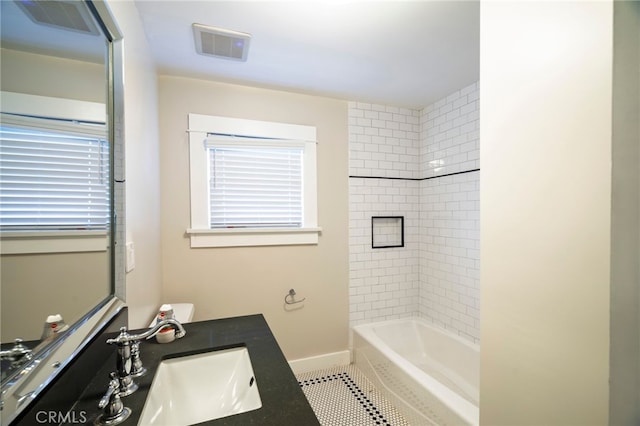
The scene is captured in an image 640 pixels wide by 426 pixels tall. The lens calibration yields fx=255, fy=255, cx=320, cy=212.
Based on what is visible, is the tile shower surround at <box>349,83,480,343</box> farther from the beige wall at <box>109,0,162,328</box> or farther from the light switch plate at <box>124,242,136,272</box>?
the light switch plate at <box>124,242,136,272</box>

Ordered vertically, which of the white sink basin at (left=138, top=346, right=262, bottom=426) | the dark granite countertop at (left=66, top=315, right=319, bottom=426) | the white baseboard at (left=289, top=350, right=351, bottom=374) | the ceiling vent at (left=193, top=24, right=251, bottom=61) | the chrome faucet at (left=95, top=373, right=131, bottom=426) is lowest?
the white baseboard at (left=289, top=350, right=351, bottom=374)

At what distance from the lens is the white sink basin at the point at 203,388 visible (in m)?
0.92

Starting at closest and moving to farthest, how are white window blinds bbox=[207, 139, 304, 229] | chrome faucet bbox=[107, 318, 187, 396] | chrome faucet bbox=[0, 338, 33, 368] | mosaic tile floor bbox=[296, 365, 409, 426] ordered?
chrome faucet bbox=[0, 338, 33, 368] → chrome faucet bbox=[107, 318, 187, 396] → mosaic tile floor bbox=[296, 365, 409, 426] → white window blinds bbox=[207, 139, 304, 229]

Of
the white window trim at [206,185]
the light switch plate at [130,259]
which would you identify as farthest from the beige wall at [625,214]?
the white window trim at [206,185]

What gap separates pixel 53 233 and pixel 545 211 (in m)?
1.40

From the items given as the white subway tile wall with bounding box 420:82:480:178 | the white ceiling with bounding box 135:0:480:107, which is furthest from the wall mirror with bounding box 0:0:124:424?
the white subway tile wall with bounding box 420:82:480:178

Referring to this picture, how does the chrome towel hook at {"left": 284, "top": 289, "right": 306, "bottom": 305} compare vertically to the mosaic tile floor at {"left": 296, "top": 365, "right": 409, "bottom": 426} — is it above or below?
above

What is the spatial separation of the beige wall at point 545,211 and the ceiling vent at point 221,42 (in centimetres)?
139

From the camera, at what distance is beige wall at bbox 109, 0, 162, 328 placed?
1.18 m

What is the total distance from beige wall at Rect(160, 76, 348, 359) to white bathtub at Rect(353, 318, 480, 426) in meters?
A: 0.38

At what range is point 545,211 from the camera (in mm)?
826

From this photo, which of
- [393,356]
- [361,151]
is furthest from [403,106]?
[393,356]

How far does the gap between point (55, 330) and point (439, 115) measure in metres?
3.07

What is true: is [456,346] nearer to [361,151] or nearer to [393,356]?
[393,356]
